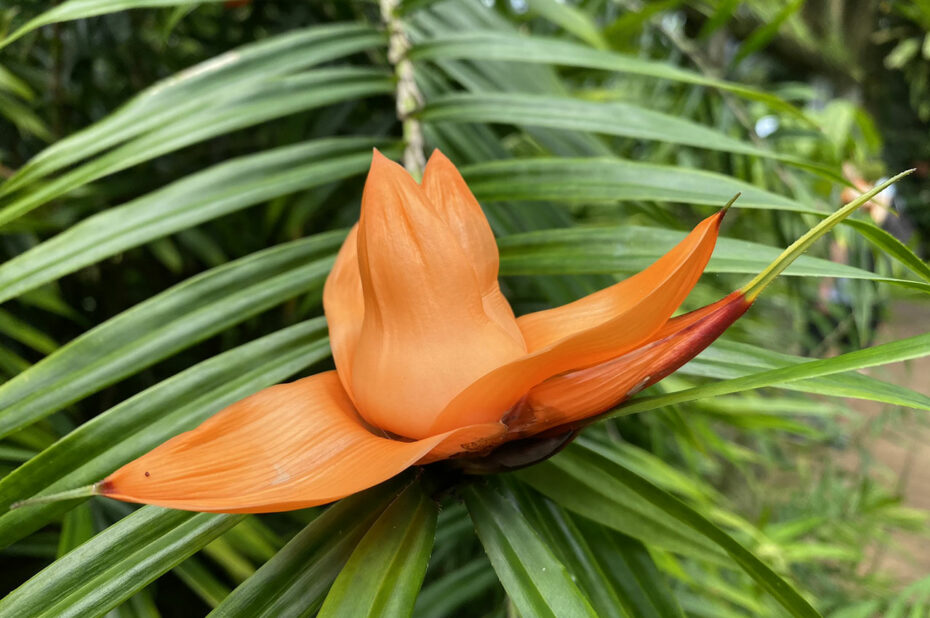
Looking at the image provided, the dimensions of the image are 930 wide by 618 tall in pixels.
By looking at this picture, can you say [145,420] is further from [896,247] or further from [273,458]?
[896,247]

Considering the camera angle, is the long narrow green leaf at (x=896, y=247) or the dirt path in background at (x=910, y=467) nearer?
the long narrow green leaf at (x=896, y=247)

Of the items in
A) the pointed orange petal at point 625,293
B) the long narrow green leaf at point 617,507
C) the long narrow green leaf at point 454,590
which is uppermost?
the pointed orange petal at point 625,293

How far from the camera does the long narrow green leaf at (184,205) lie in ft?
0.98

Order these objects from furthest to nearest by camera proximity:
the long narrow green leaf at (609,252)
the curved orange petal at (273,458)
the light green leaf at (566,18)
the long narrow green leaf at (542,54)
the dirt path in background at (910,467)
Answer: the dirt path in background at (910,467), the light green leaf at (566,18), the long narrow green leaf at (542,54), the long narrow green leaf at (609,252), the curved orange petal at (273,458)

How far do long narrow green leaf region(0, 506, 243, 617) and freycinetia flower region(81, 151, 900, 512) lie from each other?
0.13ft

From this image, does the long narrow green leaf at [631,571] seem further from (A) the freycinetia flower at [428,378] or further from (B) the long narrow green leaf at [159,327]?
(B) the long narrow green leaf at [159,327]

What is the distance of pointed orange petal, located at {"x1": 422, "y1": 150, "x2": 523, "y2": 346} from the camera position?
0.74ft

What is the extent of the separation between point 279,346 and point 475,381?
0.14 m

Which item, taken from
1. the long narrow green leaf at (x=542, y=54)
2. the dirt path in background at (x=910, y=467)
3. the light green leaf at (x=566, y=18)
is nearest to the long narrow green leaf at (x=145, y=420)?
the long narrow green leaf at (x=542, y=54)

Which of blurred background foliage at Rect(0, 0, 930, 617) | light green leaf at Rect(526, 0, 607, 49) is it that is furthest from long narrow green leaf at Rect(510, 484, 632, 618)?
light green leaf at Rect(526, 0, 607, 49)

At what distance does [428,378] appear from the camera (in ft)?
0.66

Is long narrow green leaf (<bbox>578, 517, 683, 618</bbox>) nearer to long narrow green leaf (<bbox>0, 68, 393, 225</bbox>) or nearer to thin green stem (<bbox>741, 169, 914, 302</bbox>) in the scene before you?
thin green stem (<bbox>741, 169, 914, 302</bbox>)

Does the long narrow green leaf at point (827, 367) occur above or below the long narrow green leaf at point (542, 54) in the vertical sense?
below

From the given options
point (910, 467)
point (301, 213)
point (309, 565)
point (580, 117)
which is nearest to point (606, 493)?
point (309, 565)
